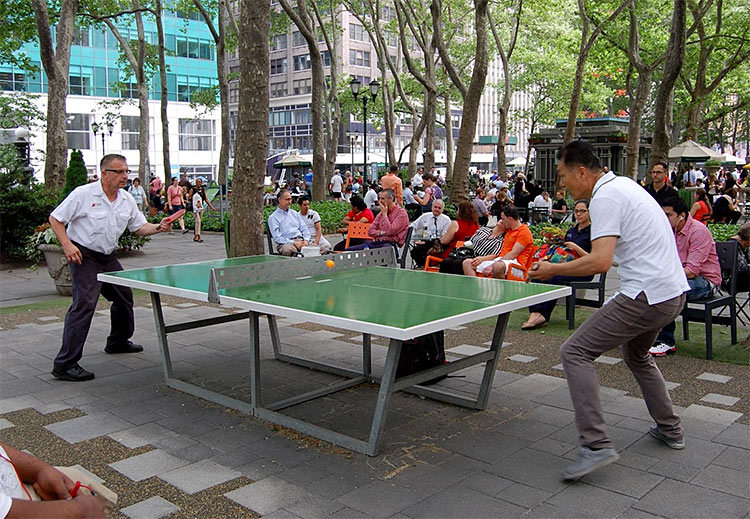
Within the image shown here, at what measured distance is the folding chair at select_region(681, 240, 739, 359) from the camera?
269 inches

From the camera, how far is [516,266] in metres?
8.21

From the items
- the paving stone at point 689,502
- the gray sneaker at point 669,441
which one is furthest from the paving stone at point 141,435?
the gray sneaker at point 669,441

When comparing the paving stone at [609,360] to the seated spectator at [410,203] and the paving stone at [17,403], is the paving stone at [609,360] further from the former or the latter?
Result: the seated spectator at [410,203]

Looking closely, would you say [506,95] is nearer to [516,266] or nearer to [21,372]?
[516,266]

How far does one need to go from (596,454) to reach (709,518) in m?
0.64

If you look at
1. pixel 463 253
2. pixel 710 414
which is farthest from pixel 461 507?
pixel 463 253

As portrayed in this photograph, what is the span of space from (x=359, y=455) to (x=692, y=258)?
407 cm

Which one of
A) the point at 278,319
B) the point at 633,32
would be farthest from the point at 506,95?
the point at 278,319

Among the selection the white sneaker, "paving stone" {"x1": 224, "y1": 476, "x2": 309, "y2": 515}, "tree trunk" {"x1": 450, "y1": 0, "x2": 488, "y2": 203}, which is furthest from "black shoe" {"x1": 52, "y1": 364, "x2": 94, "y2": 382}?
"tree trunk" {"x1": 450, "y1": 0, "x2": 488, "y2": 203}

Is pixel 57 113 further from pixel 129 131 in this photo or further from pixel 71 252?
pixel 129 131

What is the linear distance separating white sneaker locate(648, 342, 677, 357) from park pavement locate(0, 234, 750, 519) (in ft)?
2.99

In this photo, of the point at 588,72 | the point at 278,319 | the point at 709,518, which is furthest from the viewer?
the point at 588,72

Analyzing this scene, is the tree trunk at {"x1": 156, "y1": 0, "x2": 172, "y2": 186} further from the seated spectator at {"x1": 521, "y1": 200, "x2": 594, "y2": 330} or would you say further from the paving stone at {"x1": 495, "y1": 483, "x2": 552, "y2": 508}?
the paving stone at {"x1": 495, "y1": 483, "x2": 552, "y2": 508}

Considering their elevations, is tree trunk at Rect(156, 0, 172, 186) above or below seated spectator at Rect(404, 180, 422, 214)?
above
